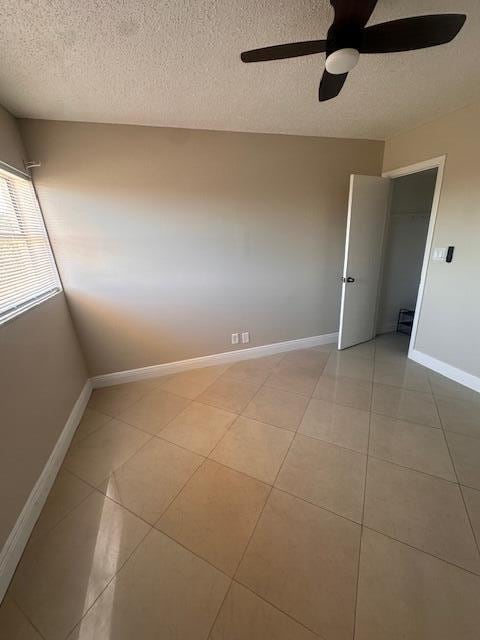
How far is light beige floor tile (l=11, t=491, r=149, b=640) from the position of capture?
0.97 m

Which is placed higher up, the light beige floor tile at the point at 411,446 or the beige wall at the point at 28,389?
the beige wall at the point at 28,389

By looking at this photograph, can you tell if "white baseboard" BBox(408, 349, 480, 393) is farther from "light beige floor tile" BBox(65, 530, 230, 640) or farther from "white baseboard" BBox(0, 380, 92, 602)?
"white baseboard" BBox(0, 380, 92, 602)

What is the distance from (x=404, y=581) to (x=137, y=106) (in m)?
3.14

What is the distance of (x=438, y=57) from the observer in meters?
1.46

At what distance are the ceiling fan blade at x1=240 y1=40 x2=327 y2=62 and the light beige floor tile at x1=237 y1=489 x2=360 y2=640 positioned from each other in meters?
2.20

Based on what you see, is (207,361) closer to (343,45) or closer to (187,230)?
(187,230)

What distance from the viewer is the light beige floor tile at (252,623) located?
2.90 feet

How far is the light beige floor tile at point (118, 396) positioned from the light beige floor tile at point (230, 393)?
62 cm

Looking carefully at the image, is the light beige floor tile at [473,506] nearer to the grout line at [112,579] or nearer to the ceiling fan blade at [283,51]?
the grout line at [112,579]

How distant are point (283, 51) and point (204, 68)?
2.07 feet

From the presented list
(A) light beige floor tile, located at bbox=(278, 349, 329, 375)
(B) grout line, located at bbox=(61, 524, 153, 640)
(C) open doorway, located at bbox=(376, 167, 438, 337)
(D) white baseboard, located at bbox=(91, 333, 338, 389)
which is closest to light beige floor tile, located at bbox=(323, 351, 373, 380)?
(A) light beige floor tile, located at bbox=(278, 349, 329, 375)

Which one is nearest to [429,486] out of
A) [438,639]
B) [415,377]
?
[438,639]

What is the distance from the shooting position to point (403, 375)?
2486 millimetres

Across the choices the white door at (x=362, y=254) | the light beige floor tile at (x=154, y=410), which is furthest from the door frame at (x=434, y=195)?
the light beige floor tile at (x=154, y=410)
